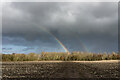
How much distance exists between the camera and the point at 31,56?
75.9 ft

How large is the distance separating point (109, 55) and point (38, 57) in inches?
496

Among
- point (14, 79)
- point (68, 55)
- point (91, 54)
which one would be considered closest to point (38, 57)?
point (68, 55)

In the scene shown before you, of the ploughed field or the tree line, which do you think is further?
the tree line

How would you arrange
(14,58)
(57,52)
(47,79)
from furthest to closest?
1. (57,52)
2. (14,58)
3. (47,79)

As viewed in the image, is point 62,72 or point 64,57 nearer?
point 62,72

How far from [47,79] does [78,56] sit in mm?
17049

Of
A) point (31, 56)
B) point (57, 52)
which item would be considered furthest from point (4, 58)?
point (57, 52)

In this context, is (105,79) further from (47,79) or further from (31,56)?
(31,56)

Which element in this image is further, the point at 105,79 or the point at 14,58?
the point at 14,58

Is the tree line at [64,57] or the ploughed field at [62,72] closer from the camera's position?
the ploughed field at [62,72]

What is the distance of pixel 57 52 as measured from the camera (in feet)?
81.6

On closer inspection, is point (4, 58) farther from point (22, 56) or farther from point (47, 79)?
point (47, 79)

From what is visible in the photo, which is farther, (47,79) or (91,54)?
(91,54)

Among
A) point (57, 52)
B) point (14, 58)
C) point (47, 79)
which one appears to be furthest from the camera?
point (57, 52)
